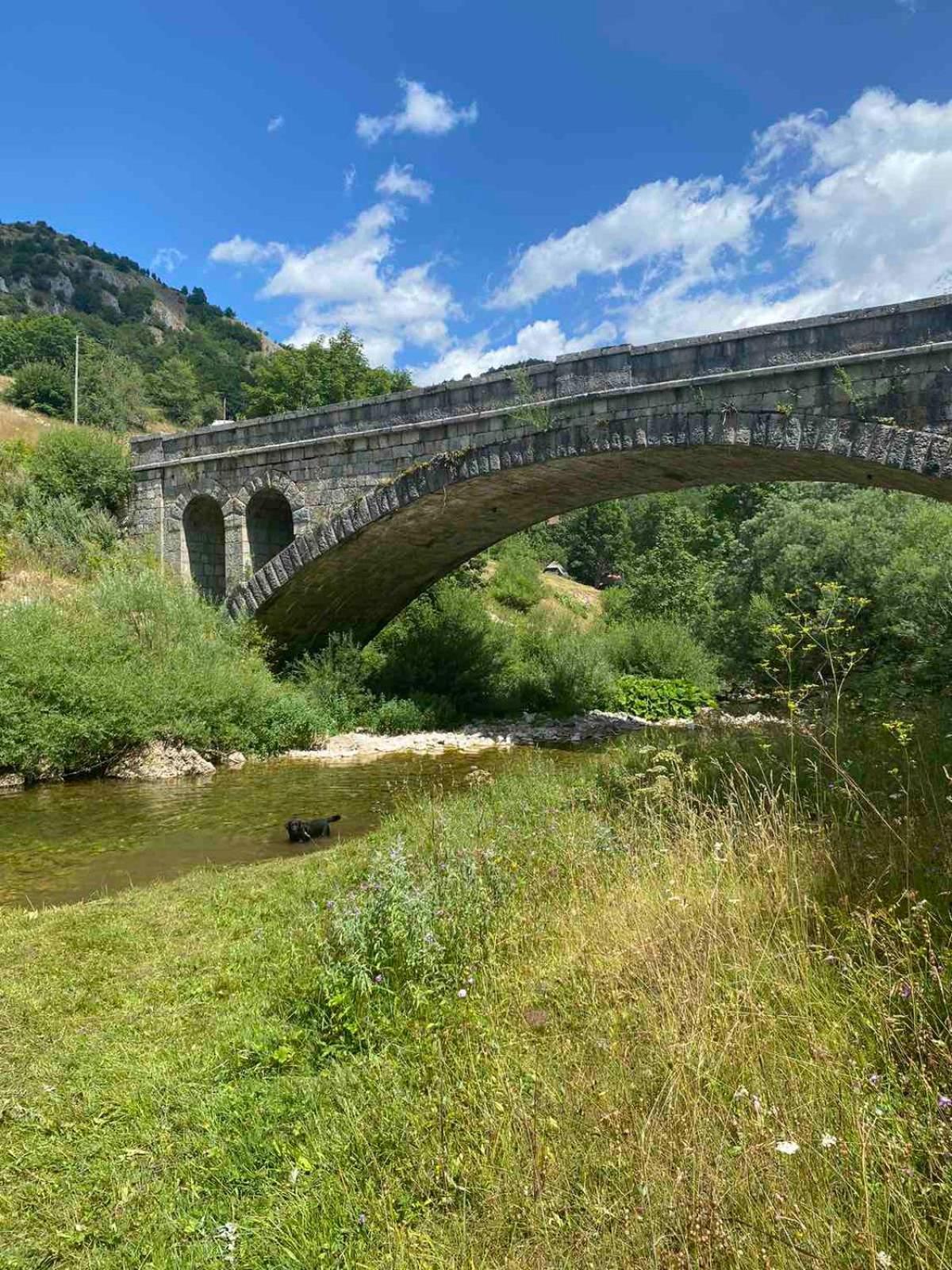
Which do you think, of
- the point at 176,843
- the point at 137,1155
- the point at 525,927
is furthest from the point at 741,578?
the point at 137,1155

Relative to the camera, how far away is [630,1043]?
2.37 meters

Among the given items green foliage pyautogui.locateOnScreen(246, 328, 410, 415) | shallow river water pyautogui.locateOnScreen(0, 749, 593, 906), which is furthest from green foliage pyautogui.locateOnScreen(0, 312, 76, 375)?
shallow river water pyautogui.locateOnScreen(0, 749, 593, 906)

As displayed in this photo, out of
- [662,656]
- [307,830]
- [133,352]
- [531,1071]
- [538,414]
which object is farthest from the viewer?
[133,352]

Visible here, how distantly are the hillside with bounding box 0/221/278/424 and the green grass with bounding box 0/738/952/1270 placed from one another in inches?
2278

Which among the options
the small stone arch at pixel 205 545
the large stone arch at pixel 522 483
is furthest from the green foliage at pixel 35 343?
the large stone arch at pixel 522 483

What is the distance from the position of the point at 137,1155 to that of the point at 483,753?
11.7 metres

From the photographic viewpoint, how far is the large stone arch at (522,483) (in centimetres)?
1059

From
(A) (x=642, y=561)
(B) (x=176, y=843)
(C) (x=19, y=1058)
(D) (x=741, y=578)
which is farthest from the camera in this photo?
(A) (x=642, y=561)

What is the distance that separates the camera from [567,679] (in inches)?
745

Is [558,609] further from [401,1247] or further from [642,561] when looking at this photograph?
[401,1247]

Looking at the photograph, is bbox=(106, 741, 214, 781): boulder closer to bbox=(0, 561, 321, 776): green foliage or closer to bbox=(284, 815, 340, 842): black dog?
bbox=(0, 561, 321, 776): green foliage

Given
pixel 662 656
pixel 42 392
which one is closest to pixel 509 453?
pixel 662 656

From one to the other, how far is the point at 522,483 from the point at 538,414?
1.73 metres

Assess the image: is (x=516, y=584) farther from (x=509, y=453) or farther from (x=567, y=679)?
(x=509, y=453)
